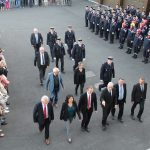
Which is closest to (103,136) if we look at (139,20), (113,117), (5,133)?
(113,117)

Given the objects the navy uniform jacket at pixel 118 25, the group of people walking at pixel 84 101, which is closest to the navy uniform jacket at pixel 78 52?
the group of people walking at pixel 84 101

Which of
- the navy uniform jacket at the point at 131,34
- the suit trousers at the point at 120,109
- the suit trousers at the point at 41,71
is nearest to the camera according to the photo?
the suit trousers at the point at 120,109

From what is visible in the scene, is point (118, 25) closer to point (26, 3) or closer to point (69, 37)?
point (69, 37)

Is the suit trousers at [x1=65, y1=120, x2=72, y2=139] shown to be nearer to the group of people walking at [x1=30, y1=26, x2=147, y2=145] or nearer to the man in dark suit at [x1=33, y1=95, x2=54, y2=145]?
the group of people walking at [x1=30, y1=26, x2=147, y2=145]

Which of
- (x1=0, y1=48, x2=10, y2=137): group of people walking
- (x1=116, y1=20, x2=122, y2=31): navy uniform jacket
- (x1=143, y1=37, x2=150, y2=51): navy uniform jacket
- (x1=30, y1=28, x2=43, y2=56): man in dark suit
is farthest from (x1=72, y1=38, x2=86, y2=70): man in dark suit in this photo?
(x1=116, y1=20, x2=122, y2=31): navy uniform jacket

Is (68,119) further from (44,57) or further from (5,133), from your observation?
(44,57)

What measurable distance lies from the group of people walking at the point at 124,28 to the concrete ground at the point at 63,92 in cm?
51

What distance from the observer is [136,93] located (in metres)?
10.9

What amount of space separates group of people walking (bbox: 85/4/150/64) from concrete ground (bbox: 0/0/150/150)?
0.51 m

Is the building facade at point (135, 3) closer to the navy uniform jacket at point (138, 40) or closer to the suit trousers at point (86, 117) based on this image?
the navy uniform jacket at point (138, 40)

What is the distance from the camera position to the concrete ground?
1011 centimetres

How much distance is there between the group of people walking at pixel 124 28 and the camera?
56.3 ft

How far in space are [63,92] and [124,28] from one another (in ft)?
23.2

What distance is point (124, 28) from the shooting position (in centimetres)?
1859
